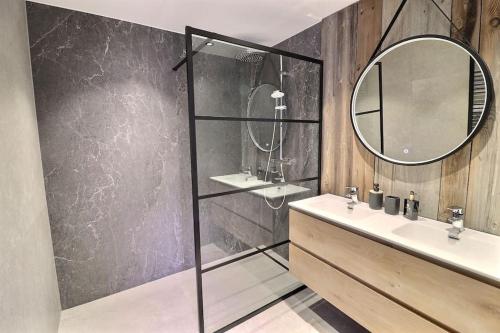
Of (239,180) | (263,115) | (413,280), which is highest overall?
(263,115)

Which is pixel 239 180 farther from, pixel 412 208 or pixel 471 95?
pixel 471 95

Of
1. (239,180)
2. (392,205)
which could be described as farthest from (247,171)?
(392,205)

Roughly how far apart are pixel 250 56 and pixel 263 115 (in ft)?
1.69

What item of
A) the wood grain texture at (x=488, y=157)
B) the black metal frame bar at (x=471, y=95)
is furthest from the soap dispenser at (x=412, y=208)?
the black metal frame bar at (x=471, y=95)

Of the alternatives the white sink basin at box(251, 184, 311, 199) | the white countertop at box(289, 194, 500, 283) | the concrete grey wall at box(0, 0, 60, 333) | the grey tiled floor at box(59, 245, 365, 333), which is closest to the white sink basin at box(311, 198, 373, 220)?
the white countertop at box(289, 194, 500, 283)

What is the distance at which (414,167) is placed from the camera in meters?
1.55

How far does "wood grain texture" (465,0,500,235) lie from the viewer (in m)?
1.20

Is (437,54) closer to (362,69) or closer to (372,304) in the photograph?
(362,69)

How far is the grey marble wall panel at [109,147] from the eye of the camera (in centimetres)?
184

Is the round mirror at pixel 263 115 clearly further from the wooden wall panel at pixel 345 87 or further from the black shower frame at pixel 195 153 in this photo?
the wooden wall panel at pixel 345 87

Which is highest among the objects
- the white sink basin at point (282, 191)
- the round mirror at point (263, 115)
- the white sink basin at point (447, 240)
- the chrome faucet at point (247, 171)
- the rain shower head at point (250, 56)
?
the rain shower head at point (250, 56)

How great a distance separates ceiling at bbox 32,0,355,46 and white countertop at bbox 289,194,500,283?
1.55 meters

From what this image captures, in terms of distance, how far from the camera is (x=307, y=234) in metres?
1.73

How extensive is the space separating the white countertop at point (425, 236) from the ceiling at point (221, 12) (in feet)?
5.07
